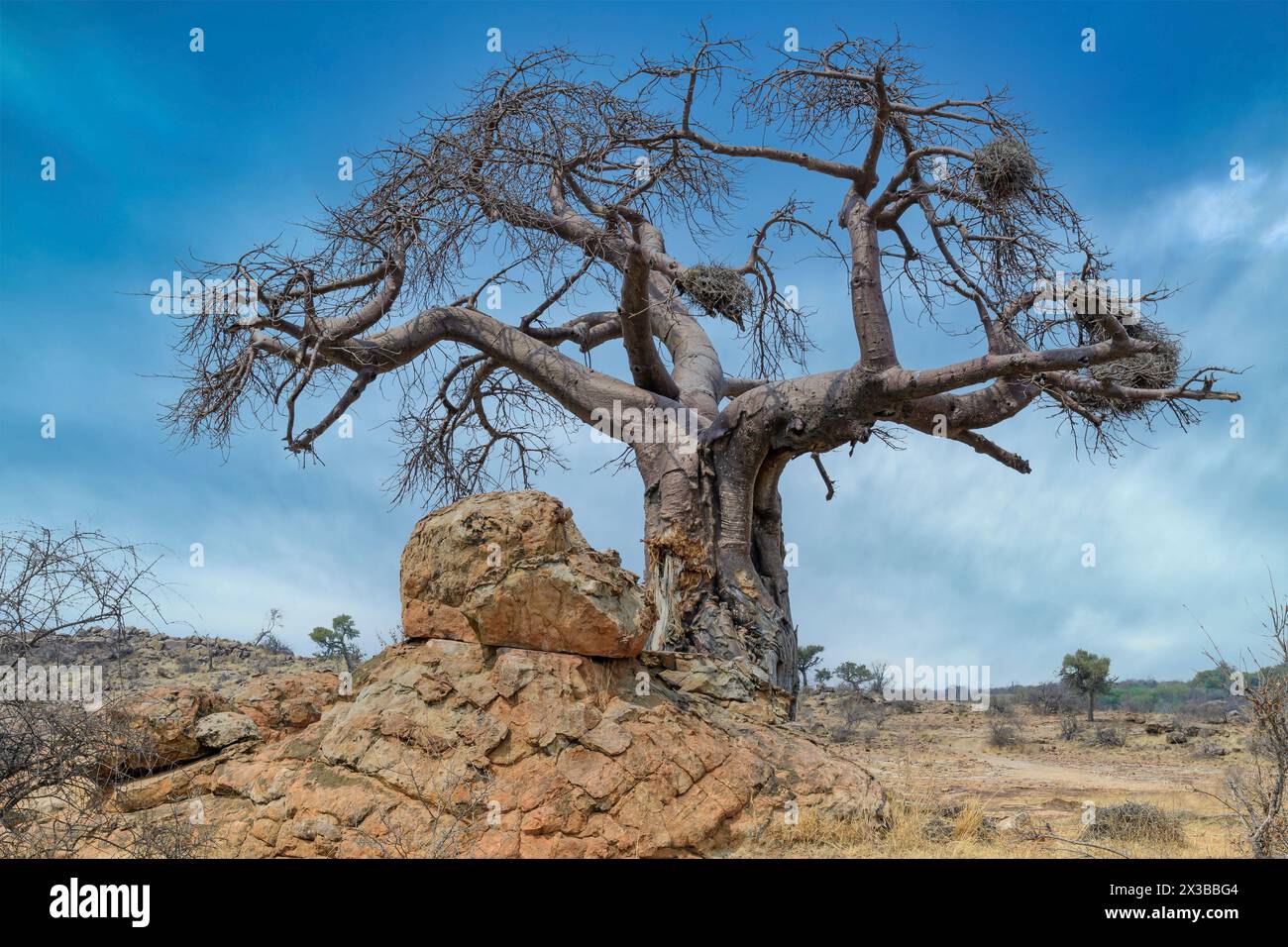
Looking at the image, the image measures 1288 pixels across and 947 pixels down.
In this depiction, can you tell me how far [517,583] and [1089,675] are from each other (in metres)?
18.6

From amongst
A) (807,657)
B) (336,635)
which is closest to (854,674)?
(807,657)

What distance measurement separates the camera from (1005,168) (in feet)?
25.5

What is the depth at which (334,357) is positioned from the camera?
8.38 meters

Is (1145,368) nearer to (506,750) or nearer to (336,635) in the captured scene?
(506,750)

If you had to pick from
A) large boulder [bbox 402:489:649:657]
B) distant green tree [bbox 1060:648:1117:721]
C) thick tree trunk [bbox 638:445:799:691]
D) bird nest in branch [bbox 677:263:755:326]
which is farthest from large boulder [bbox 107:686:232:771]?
distant green tree [bbox 1060:648:1117:721]

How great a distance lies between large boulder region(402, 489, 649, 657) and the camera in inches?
201

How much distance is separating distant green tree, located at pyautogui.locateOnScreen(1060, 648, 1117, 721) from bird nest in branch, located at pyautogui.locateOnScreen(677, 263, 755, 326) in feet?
49.2

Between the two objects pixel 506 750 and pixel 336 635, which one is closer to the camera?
pixel 506 750

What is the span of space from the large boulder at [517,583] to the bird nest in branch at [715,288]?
380cm

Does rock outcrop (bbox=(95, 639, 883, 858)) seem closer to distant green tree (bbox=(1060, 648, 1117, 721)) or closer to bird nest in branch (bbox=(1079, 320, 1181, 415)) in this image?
bird nest in branch (bbox=(1079, 320, 1181, 415))

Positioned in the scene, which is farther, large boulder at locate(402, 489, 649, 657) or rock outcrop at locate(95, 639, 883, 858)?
large boulder at locate(402, 489, 649, 657)

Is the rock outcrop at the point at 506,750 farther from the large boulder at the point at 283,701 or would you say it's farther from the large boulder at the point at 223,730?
the large boulder at the point at 283,701

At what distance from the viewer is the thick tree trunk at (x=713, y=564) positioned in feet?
26.8
